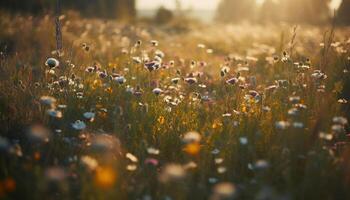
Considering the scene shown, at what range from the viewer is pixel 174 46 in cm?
1158

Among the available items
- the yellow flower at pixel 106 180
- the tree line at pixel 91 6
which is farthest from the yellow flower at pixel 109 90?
the tree line at pixel 91 6

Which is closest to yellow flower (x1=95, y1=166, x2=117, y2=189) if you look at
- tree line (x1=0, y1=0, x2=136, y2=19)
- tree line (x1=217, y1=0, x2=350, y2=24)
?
tree line (x1=0, y1=0, x2=136, y2=19)

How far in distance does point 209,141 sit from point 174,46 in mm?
8298

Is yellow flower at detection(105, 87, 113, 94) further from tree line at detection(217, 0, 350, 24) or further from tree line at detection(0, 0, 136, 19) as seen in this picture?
tree line at detection(217, 0, 350, 24)

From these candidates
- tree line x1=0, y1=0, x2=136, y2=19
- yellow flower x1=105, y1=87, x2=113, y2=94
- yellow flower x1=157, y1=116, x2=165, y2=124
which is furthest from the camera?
tree line x1=0, y1=0, x2=136, y2=19

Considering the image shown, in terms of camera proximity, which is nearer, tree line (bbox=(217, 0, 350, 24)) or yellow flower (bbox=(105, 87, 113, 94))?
yellow flower (bbox=(105, 87, 113, 94))

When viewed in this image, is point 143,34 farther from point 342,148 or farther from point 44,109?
point 342,148

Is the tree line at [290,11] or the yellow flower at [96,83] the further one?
the tree line at [290,11]

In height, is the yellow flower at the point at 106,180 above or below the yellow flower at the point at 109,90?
above

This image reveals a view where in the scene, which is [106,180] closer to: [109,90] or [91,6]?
[109,90]

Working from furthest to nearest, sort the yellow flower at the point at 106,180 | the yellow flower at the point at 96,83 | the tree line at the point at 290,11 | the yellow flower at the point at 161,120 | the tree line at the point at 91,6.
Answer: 1. the tree line at the point at 290,11
2. the tree line at the point at 91,6
3. the yellow flower at the point at 96,83
4. the yellow flower at the point at 161,120
5. the yellow flower at the point at 106,180

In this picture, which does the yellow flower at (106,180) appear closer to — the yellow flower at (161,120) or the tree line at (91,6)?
the yellow flower at (161,120)

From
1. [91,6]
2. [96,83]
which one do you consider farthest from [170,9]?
[96,83]

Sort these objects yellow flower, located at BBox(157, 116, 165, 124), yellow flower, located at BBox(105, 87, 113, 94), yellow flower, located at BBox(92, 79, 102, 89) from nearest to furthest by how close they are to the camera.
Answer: yellow flower, located at BBox(157, 116, 165, 124) < yellow flower, located at BBox(105, 87, 113, 94) < yellow flower, located at BBox(92, 79, 102, 89)
